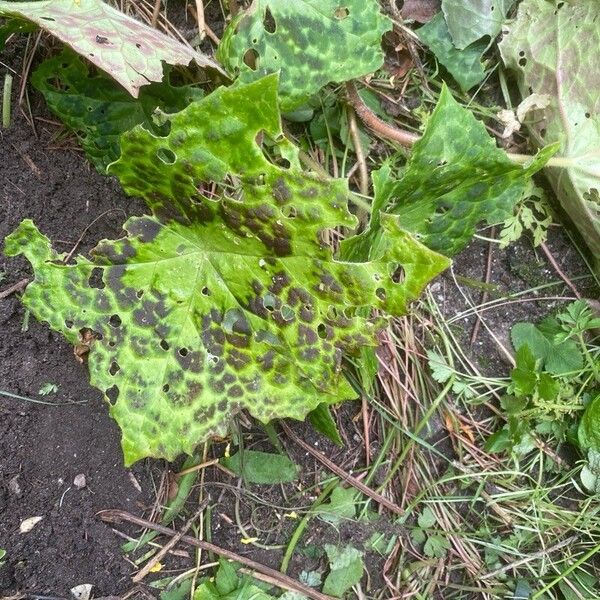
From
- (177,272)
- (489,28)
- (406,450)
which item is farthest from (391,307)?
(489,28)

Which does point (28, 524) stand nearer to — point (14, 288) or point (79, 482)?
point (79, 482)

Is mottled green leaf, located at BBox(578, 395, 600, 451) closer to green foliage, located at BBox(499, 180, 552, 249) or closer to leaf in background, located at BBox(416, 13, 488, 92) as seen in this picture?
green foliage, located at BBox(499, 180, 552, 249)

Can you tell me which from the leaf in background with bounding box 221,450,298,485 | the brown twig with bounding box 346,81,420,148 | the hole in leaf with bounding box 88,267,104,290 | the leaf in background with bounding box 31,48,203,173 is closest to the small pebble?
the leaf in background with bounding box 221,450,298,485

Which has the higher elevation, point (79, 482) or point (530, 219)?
point (530, 219)

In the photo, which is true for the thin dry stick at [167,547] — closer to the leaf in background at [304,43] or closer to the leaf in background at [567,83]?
the leaf in background at [304,43]

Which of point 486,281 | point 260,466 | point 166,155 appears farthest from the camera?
point 486,281

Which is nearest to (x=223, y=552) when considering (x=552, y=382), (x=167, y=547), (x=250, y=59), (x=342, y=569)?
(x=167, y=547)

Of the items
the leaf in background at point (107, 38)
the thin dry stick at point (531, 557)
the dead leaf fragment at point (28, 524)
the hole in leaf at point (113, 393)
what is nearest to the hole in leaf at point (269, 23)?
the leaf in background at point (107, 38)
